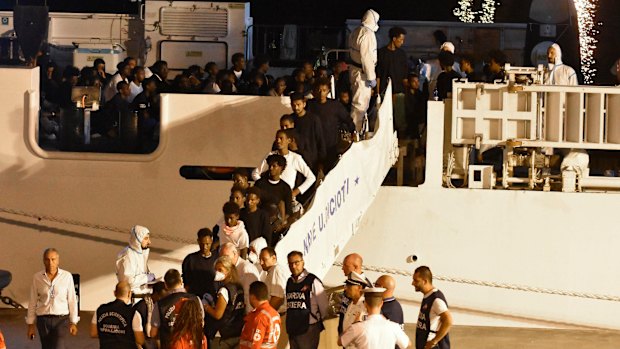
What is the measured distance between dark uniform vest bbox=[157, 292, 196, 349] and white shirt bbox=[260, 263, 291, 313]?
1.18m

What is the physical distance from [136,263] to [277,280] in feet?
6.97

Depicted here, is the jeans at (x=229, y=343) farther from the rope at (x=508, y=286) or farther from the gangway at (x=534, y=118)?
the gangway at (x=534, y=118)

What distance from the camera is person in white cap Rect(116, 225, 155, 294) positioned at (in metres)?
16.9

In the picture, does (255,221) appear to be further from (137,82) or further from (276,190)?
(137,82)

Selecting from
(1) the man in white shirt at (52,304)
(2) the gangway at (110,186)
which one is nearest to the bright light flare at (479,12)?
(2) the gangway at (110,186)

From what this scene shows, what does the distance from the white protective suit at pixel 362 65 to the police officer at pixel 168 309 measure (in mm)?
5440

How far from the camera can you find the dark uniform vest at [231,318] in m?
15.1

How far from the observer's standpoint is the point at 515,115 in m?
20.0

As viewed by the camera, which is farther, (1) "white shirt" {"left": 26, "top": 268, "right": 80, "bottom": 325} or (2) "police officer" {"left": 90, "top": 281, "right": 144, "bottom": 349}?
(1) "white shirt" {"left": 26, "top": 268, "right": 80, "bottom": 325}

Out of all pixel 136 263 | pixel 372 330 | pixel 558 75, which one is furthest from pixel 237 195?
pixel 558 75

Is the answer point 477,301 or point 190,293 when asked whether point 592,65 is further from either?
point 190,293

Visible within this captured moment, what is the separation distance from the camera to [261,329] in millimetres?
14156

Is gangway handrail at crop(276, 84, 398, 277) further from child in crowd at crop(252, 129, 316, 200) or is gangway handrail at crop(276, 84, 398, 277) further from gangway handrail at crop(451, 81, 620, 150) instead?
gangway handrail at crop(451, 81, 620, 150)

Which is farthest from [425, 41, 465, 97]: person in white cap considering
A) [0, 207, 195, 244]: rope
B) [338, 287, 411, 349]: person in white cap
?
[338, 287, 411, 349]: person in white cap
